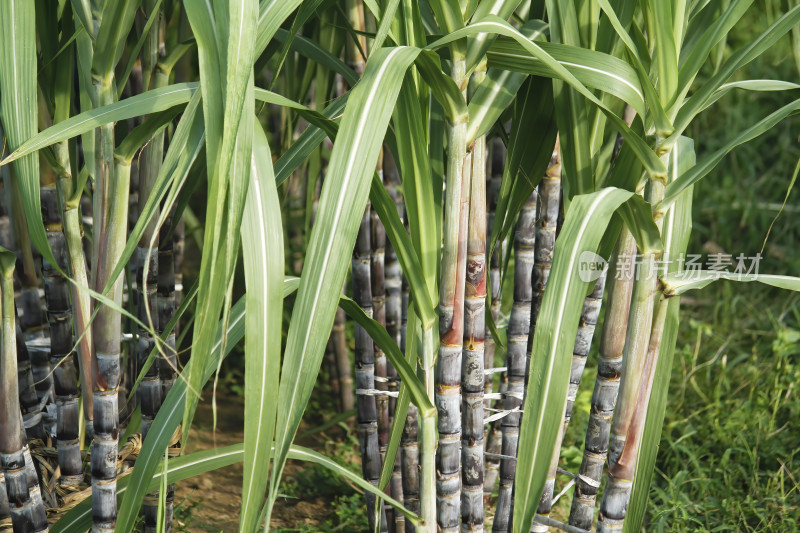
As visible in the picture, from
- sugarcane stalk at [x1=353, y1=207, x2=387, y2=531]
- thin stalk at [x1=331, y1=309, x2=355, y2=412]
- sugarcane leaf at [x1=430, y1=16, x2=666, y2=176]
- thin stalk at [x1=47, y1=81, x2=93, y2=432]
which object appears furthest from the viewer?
thin stalk at [x1=331, y1=309, x2=355, y2=412]

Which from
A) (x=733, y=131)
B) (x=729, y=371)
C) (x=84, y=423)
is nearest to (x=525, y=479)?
(x=84, y=423)

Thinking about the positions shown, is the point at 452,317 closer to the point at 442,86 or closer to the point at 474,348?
the point at 474,348

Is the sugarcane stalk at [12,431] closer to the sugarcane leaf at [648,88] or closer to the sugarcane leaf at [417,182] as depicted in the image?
the sugarcane leaf at [417,182]

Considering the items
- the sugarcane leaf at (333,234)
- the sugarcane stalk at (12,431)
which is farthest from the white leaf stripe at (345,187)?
the sugarcane stalk at (12,431)

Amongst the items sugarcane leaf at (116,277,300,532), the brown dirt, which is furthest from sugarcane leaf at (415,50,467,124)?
the brown dirt

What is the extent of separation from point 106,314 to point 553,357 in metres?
0.44

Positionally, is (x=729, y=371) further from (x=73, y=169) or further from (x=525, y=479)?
(x=73, y=169)

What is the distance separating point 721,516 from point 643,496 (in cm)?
75

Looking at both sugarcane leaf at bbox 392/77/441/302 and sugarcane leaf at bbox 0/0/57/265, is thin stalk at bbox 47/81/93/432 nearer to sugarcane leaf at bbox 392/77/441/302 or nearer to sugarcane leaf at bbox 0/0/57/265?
sugarcane leaf at bbox 0/0/57/265

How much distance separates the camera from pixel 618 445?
0.70 meters

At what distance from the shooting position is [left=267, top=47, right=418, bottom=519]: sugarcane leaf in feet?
1.68

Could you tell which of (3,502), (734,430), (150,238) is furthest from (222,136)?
(734,430)

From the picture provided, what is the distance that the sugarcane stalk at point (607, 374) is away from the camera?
0.69 metres

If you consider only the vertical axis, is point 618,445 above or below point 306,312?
below
